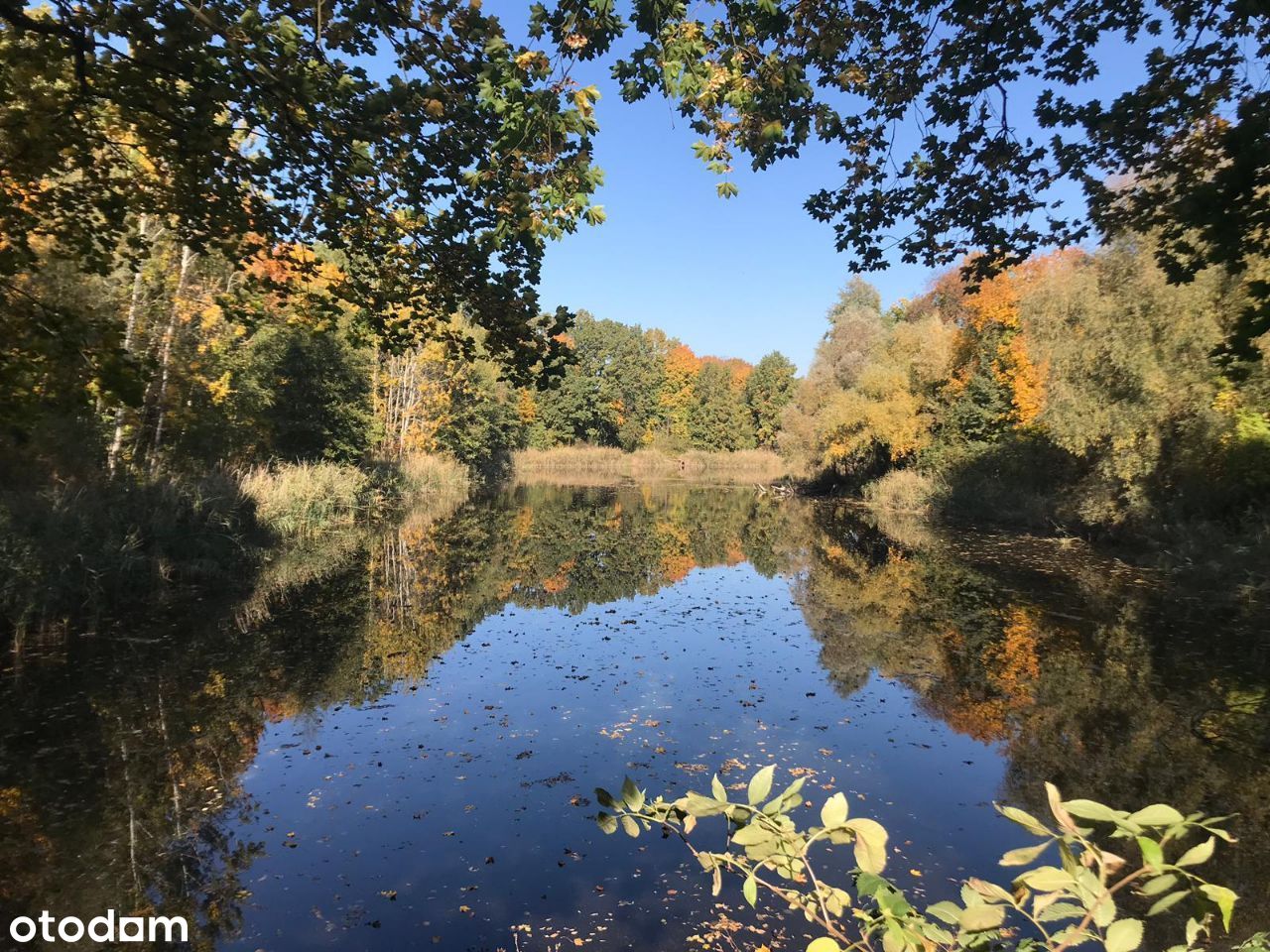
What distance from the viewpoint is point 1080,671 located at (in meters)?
10.6

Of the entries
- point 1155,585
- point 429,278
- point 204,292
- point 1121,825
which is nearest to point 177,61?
point 429,278

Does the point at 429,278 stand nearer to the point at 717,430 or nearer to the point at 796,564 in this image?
the point at 796,564

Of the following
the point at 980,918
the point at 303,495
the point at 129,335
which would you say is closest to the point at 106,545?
the point at 129,335

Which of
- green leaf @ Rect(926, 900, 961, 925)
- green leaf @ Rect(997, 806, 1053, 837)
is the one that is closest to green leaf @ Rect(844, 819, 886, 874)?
green leaf @ Rect(926, 900, 961, 925)

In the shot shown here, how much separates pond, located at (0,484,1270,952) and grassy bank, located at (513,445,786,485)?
4585 cm

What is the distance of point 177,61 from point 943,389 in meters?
34.4

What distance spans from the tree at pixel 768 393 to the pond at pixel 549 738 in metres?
61.1

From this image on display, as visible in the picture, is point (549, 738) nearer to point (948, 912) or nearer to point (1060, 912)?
point (948, 912)

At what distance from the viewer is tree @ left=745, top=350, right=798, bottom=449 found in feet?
253

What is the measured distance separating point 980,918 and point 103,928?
582 centimetres

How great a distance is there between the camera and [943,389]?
1355 inches

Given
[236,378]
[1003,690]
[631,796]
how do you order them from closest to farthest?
1. [631,796]
2. [1003,690]
3. [236,378]

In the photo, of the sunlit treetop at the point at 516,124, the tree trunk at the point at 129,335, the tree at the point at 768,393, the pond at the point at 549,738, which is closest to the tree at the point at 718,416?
the tree at the point at 768,393

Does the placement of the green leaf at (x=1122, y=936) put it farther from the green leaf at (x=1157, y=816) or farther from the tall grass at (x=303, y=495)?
the tall grass at (x=303, y=495)
